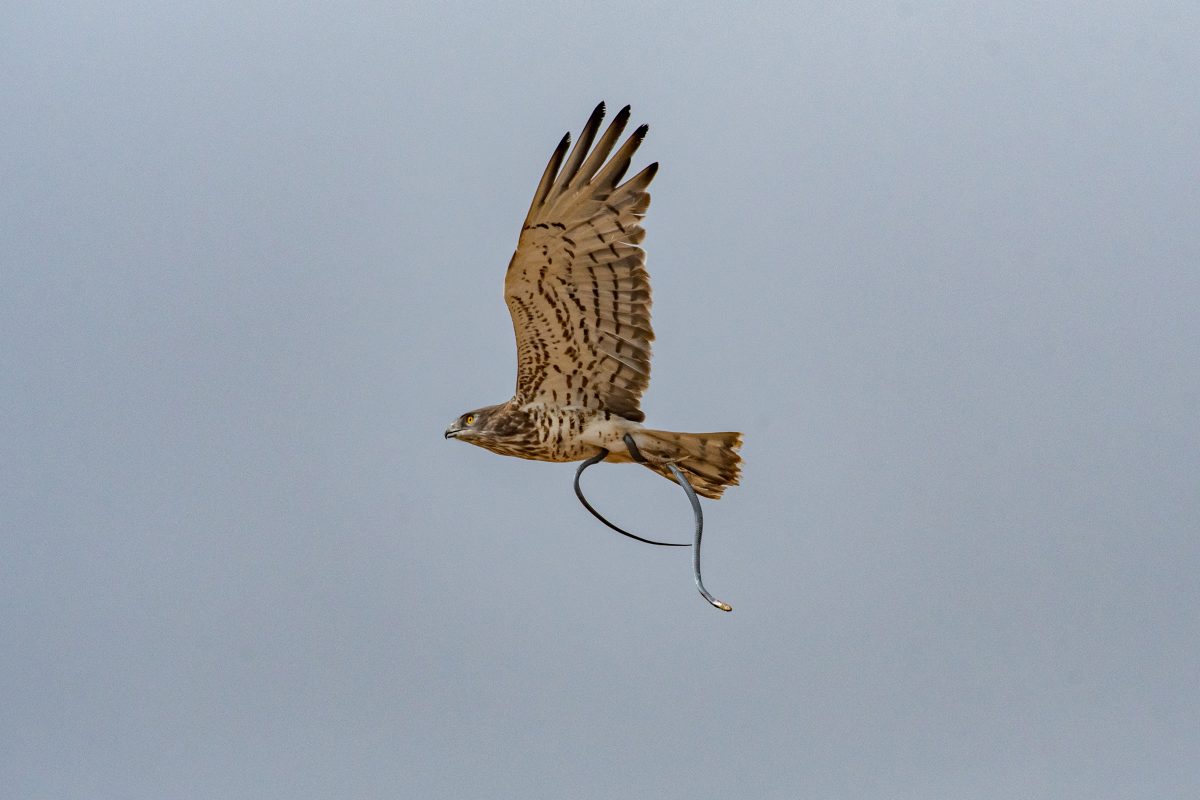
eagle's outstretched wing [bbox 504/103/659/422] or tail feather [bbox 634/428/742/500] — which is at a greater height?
eagle's outstretched wing [bbox 504/103/659/422]

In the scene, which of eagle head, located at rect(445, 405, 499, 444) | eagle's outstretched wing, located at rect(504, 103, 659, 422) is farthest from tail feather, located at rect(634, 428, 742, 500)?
eagle head, located at rect(445, 405, 499, 444)

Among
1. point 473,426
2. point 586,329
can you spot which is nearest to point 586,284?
point 586,329

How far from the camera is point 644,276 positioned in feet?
34.5

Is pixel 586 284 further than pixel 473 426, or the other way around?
pixel 473 426

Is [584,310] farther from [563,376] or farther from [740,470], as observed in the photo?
[740,470]

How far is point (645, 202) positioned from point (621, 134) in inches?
17.6

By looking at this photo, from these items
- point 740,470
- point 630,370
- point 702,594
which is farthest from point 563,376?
point 702,594

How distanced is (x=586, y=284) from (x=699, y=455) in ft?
4.38

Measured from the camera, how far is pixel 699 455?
10.7 metres

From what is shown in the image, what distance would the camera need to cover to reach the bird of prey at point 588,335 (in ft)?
33.4

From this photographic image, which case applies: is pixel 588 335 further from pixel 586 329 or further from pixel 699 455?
pixel 699 455

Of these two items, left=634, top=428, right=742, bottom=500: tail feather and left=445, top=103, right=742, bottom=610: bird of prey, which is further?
left=634, top=428, right=742, bottom=500: tail feather

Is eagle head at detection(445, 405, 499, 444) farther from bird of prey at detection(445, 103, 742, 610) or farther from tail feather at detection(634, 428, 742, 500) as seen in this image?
tail feather at detection(634, 428, 742, 500)

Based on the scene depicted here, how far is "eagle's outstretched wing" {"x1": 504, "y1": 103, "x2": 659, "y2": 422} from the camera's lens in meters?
10.2
